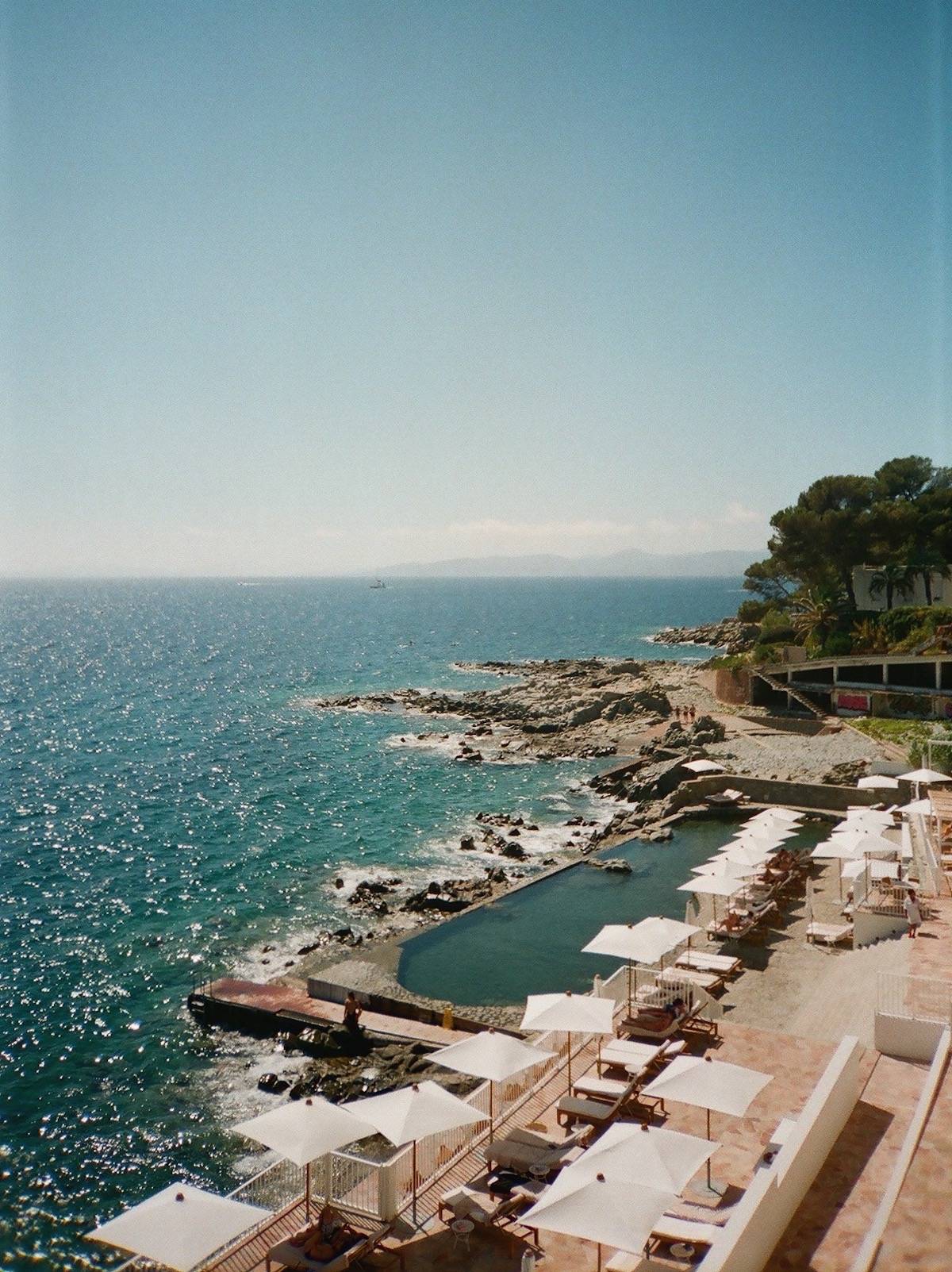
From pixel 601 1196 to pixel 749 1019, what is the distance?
31.2 ft

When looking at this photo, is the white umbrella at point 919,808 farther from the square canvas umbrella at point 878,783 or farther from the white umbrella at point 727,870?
the white umbrella at point 727,870

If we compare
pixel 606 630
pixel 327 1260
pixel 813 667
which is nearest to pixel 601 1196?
pixel 327 1260

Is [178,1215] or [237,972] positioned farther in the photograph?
[237,972]

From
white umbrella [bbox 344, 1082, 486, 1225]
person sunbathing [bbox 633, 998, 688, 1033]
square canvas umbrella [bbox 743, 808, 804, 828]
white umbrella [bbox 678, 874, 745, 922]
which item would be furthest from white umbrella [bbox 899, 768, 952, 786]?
white umbrella [bbox 344, 1082, 486, 1225]

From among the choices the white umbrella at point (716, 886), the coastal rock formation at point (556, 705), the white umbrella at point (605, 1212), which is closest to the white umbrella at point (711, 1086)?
the white umbrella at point (605, 1212)

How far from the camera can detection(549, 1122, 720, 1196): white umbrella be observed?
32.8ft

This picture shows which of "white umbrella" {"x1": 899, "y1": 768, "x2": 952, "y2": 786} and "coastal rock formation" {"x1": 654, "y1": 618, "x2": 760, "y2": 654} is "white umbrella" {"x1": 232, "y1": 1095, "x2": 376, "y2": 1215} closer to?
"white umbrella" {"x1": 899, "y1": 768, "x2": 952, "y2": 786}

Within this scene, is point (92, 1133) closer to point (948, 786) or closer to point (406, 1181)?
point (406, 1181)

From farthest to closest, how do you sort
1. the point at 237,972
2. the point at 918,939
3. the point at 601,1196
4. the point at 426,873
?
1. the point at 426,873
2. the point at 237,972
3. the point at 918,939
4. the point at 601,1196

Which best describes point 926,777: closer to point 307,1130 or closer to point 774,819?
point 774,819

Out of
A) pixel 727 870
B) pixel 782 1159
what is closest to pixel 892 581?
pixel 727 870

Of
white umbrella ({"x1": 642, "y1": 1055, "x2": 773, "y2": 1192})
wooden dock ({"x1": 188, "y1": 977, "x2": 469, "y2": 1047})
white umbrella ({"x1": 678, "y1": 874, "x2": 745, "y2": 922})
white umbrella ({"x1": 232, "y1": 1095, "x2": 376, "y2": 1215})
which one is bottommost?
wooden dock ({"x1": 188, "y1": 977, "x2": 469, "y2": 1047})

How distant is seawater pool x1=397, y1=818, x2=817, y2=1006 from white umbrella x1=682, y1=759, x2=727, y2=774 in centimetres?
412

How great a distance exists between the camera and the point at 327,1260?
10906 mm
